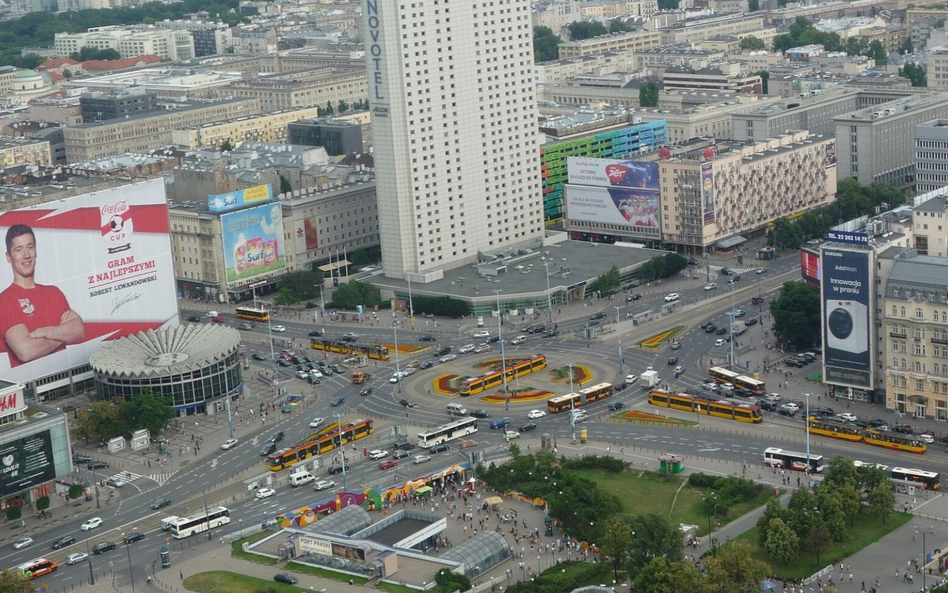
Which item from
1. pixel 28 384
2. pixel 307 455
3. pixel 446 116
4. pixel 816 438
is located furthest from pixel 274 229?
pixel 816 438

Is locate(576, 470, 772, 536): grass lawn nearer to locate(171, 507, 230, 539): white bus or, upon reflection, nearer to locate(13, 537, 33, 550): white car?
locate(171, 507, 230, 539): white bus

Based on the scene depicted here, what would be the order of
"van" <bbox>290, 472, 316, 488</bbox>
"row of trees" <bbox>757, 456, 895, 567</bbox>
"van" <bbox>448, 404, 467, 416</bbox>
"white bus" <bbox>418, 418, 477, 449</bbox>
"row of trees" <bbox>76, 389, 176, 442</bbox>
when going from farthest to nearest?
"van" <bbox>448, 404, 467, 416</bbox> → "row of trees" <bbox>76, 389, 176, 442</bbox> → "white bus" <bbox>418, 418, 477, 449</bbox> → "van" <bbox>290, 472, 316, 488</bbox> → "row of trees" <bbox>757, 456, 895, 567</bbox>

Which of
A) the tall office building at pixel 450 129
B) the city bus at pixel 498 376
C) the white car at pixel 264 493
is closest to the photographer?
the white car at pixel 264 493

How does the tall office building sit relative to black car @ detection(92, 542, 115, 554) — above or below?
above

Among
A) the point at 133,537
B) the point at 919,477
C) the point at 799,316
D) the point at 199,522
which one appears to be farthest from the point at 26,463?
the point at 799,316

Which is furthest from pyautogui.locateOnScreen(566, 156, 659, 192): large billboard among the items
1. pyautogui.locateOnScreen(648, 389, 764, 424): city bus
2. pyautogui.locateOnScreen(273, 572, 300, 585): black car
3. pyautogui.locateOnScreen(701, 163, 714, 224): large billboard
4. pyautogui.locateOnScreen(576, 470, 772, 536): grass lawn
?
pyautogui.locateOnScreen(273, 572, 300, 585): black car

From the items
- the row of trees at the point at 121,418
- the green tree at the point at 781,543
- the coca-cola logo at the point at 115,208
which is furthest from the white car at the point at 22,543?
the green tree at the point at 781,543

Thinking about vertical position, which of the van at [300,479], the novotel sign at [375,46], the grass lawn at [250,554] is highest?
the novotel sign at [375,46]

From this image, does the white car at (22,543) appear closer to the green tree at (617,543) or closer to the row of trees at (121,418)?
the row of trees at (121,418)
